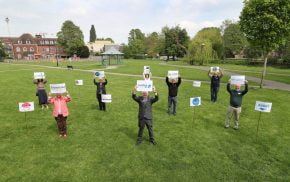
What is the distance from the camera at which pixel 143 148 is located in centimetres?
786

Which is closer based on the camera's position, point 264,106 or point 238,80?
point 264,106

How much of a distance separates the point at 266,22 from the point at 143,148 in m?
14.8

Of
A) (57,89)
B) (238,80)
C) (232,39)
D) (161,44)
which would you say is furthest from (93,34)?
(238,80)

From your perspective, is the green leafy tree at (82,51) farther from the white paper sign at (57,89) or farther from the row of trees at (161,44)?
the white paper sign at (57,89)

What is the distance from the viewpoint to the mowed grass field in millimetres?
6348

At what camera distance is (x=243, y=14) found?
1789 cm

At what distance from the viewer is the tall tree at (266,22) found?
53.4 feet

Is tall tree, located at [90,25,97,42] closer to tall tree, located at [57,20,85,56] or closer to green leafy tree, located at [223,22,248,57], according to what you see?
tall tree, located at [57,20,85,56]

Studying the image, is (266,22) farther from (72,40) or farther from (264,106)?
(72,40)

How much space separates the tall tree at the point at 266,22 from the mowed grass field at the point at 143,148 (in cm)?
687

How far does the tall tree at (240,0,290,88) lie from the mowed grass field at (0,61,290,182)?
687cm

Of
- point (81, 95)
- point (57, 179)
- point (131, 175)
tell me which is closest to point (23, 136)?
point (57, 179)

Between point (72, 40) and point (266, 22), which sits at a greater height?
point (72, 40)

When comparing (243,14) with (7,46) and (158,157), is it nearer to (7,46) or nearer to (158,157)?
(158,157)
